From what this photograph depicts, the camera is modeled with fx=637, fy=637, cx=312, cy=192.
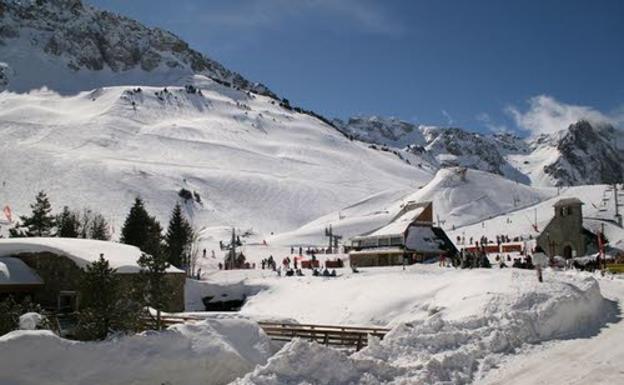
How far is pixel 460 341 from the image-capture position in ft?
57.2

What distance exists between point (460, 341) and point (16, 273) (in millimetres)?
20382

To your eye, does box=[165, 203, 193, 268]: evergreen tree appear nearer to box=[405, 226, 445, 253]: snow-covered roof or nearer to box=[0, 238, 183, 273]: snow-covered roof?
box=[405, 226, 445, 253]: snow-covered roof

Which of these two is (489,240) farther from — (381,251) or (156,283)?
(156,283)

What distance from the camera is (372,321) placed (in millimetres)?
30578

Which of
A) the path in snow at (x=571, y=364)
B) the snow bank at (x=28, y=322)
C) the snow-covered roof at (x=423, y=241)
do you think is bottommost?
→ the path in snow at (x=571, y=364)

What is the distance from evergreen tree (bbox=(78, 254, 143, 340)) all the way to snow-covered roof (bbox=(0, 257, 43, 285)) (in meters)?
13.1

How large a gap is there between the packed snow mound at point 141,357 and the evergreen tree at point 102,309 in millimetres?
889

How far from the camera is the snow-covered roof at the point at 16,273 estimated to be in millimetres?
27422

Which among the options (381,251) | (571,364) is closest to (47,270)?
(571,364)

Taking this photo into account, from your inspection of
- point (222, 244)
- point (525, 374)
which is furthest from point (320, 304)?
point (222, 244)

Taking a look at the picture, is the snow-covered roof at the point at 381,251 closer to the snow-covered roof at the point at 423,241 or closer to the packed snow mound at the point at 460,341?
the snow-covered roof at the point at 423,241

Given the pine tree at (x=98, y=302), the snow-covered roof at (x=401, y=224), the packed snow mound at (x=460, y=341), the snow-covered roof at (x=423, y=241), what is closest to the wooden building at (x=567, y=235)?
the snow-covered roof at (x=423, y=241)

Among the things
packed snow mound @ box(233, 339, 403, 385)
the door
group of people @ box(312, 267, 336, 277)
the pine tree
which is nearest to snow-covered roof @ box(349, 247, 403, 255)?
group of people @ box(312, 267, 336, 277)

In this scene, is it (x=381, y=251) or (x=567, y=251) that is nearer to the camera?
(x=381, y=251)
